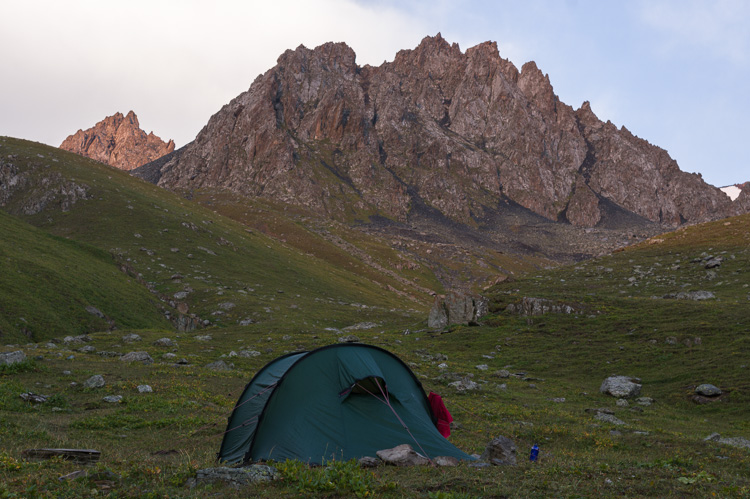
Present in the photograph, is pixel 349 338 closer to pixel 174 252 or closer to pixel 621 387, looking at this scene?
pixel 621 387

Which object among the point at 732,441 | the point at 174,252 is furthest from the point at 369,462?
the point at 174,252

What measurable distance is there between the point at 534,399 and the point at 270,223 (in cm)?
14072

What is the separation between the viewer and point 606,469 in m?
10.9

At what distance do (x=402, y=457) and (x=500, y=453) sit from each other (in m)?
2.90

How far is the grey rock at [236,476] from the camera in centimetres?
921

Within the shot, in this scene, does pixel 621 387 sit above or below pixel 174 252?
below

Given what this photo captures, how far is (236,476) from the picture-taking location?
9391 mm

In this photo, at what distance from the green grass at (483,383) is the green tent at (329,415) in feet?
4.89

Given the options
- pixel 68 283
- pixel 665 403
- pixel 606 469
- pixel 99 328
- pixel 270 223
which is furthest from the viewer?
pixel 270 223

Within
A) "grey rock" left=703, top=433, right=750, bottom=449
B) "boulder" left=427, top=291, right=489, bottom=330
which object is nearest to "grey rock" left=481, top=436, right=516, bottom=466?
"grey rock" left=703, top=433, right=750, bottom=449

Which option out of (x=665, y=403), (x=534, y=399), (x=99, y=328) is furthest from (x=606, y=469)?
(x=99, y=328)

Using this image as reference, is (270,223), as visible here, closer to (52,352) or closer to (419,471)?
(52,352)

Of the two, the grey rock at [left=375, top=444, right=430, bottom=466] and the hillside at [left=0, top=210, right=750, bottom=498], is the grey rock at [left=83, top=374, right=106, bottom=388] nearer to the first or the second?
the hillside at [left=0, top=210, right=750, bottom=498]

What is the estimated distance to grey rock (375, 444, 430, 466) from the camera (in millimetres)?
11828
